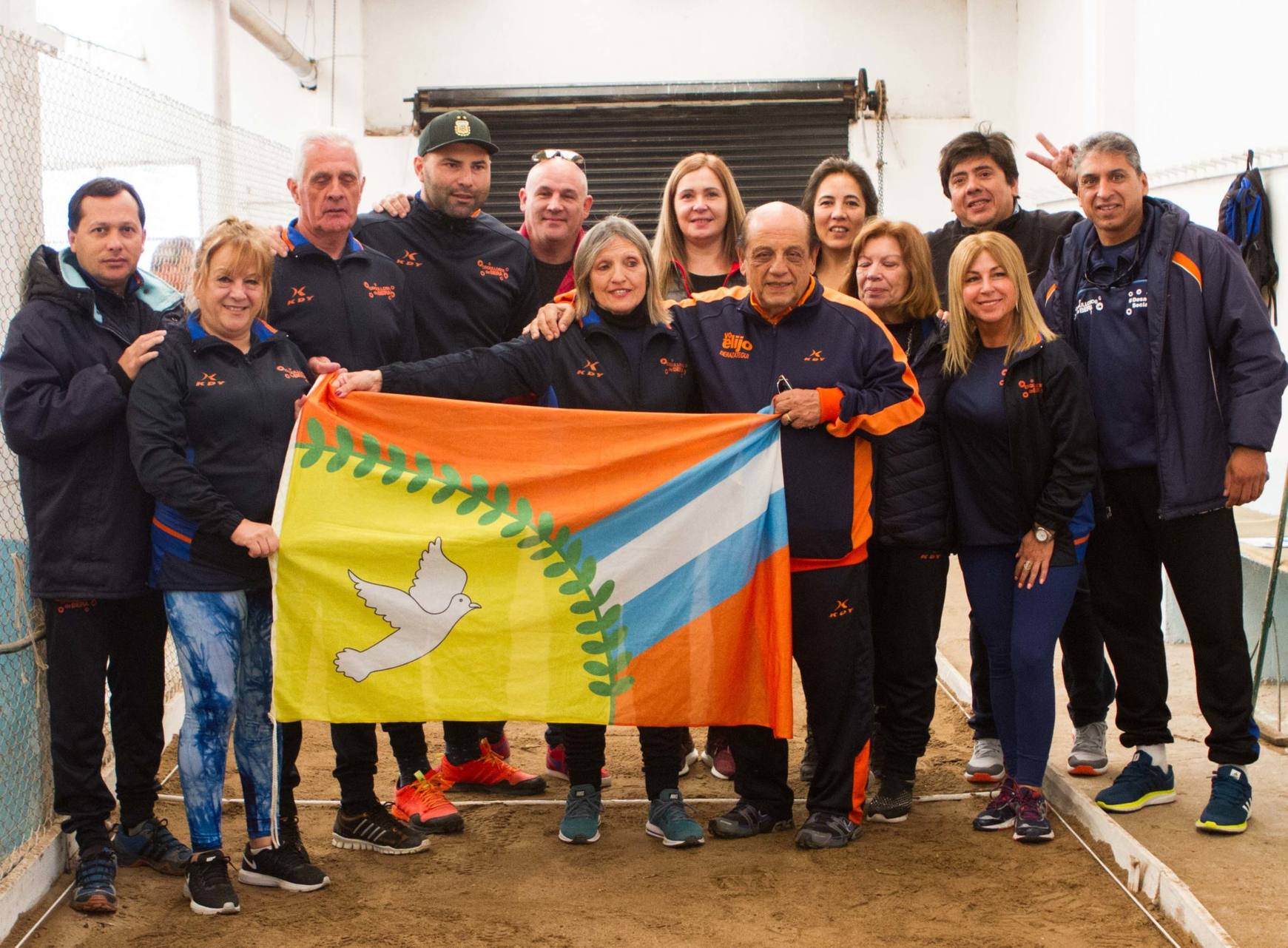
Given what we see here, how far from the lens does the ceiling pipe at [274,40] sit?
29.3ft

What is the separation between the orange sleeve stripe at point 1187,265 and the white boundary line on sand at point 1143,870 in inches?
60.8

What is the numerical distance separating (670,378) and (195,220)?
3.43 metres

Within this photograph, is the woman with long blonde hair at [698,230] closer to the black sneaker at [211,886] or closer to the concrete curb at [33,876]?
the black sneaker at [211,886]

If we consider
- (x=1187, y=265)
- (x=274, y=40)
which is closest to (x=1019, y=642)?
(x=1187, y=265)

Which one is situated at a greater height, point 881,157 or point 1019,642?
point 881,157

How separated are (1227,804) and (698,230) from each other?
7.55 feet

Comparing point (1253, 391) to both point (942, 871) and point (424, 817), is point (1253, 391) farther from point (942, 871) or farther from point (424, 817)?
point (424, 817)

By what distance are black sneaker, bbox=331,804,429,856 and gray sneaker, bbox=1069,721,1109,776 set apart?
2068 millimetres

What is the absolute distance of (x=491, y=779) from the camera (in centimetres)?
442

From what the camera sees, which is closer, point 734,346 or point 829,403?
point 829,403

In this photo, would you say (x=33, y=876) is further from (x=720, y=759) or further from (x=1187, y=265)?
(x=1187, y=265)

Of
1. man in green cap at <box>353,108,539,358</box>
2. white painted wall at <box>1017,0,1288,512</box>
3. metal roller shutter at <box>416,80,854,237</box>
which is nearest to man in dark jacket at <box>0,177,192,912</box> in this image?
man in green cap at <box>353,108,539,358</box>

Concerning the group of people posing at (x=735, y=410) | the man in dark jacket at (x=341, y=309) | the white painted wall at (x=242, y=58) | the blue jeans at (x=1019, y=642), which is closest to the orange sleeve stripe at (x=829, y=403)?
the group of people posing at (x=735, y=410)

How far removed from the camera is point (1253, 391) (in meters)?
3.65
